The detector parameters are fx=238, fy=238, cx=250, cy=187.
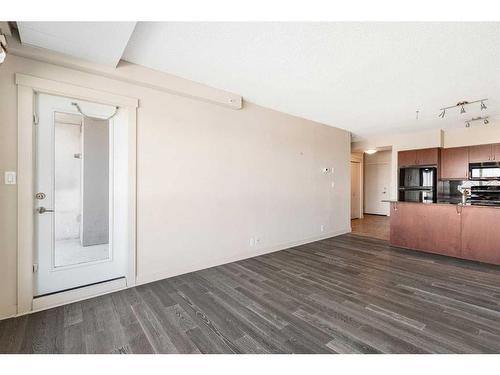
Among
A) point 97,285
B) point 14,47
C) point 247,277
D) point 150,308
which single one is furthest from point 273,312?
point 14,47

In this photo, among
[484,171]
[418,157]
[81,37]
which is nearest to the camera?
[81,37]

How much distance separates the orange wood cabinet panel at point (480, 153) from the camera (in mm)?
5203

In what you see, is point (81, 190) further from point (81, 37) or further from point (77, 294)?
point (81, 37)

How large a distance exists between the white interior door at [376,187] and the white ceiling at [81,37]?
9331mm

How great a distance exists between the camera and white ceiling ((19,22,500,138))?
2145 mm

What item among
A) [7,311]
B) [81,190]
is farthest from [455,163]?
[7,311]

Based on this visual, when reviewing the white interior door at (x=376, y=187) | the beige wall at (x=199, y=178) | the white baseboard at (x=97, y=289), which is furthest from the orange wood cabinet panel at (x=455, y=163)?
the white baseboard at (x=97, y=289)

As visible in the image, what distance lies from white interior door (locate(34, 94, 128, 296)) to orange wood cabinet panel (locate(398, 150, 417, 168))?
644 cm

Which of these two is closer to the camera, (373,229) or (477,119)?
(477,119)

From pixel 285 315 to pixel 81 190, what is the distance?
2651 mm

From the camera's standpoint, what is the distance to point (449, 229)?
4223 mm

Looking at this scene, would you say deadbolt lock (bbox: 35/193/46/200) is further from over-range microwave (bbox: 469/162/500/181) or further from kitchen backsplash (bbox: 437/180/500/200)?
over-range microwave (bbox: 469/162/500/181)

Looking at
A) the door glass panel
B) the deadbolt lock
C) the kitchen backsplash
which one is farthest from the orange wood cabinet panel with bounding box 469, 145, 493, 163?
the deadbolt lock

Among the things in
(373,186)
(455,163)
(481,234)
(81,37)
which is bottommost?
(481,234)
